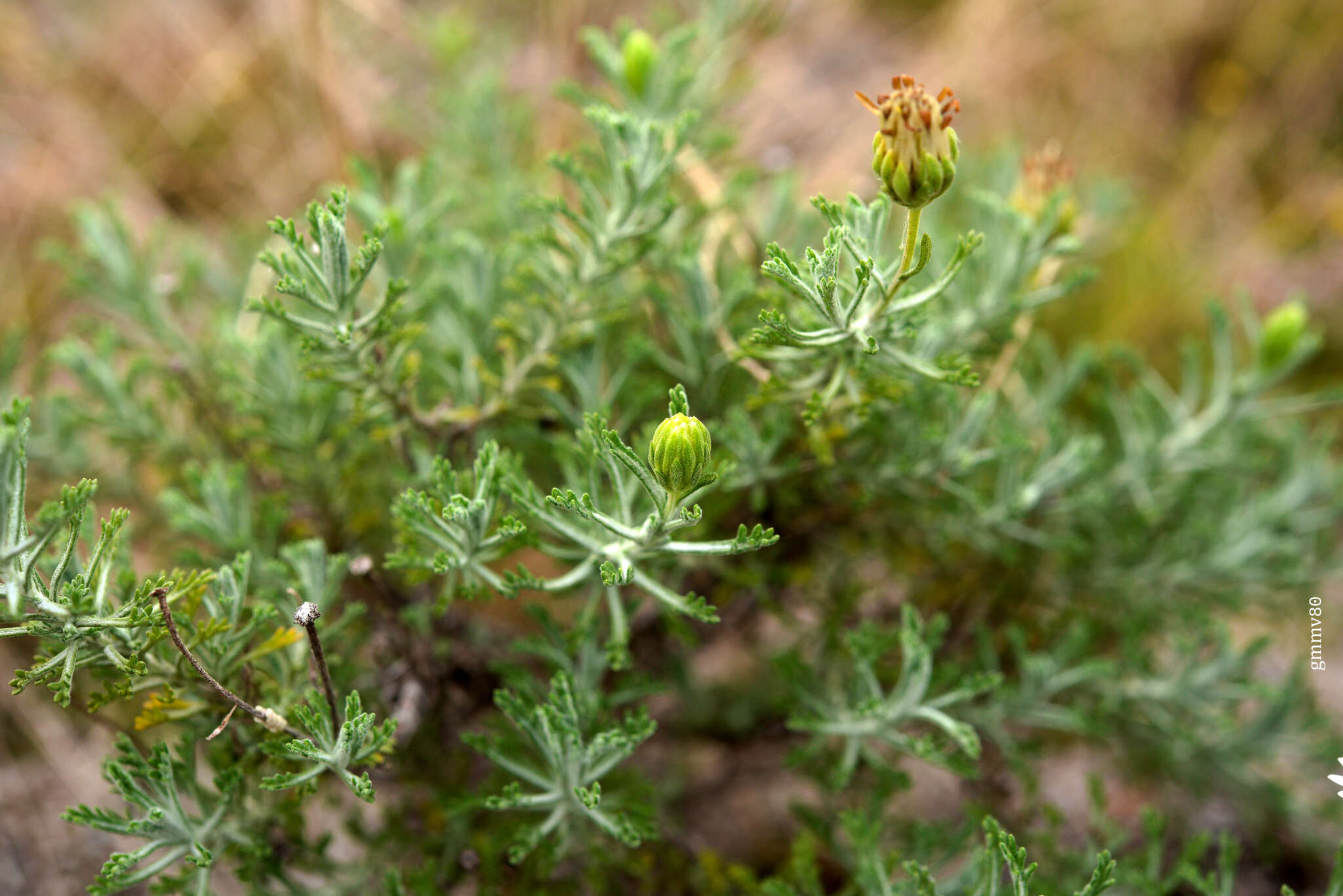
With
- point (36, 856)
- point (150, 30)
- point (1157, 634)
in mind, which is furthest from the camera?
point (150, 30)

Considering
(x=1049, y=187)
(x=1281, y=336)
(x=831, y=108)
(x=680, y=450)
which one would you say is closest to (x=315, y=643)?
(x=680, y=450)

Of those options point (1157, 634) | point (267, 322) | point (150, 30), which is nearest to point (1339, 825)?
point (1157, 634)

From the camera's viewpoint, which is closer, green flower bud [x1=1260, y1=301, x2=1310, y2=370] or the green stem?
the green stem

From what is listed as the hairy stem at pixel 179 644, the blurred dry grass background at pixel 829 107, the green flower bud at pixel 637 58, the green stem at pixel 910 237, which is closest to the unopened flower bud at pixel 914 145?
the green stem at pixel 910 237

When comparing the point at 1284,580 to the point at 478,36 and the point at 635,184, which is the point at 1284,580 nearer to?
the point at 635,184

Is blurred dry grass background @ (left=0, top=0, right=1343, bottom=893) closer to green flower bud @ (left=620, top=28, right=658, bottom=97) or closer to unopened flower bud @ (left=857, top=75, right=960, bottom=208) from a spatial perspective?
green flower bud @ (left=620, top=28, right=658, bottom=97)

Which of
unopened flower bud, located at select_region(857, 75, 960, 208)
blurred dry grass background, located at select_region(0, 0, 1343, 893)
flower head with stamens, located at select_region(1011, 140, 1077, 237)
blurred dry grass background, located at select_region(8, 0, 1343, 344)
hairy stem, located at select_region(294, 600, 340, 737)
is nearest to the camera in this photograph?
unopened flower bud, located at select_region(857, 75, 960, 208)

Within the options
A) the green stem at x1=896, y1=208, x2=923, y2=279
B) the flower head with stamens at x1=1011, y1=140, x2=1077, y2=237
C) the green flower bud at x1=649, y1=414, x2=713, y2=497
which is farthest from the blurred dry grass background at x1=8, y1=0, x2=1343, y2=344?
the green flower bud at x1=649, y1=414, x2=713, y2=497
